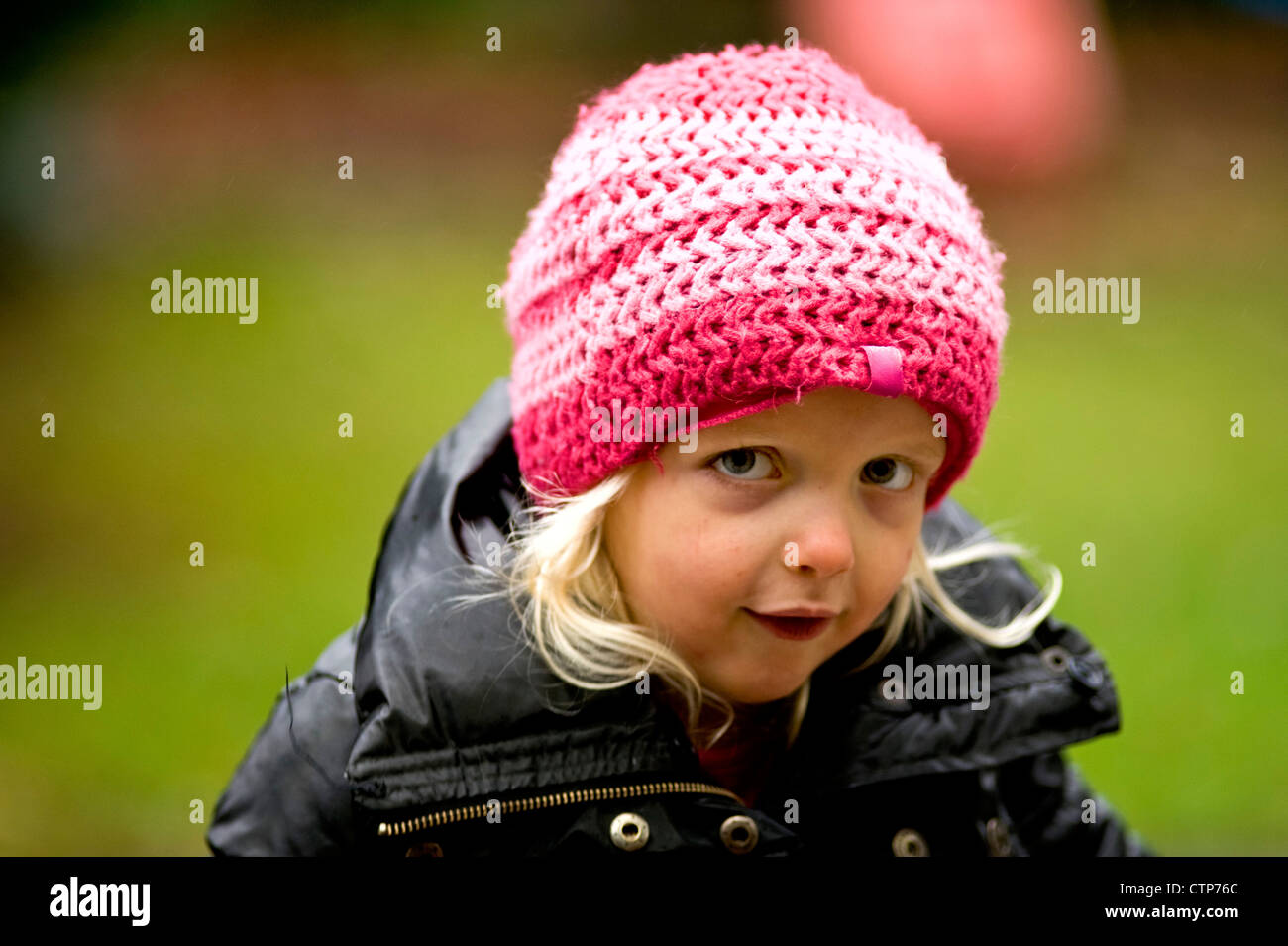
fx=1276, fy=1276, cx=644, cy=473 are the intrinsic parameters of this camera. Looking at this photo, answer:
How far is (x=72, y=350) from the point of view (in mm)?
3123

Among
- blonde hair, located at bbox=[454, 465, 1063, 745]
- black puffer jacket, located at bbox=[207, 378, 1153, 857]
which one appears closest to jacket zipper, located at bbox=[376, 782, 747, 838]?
black puffer jacket, located at bbox=[207, 378, 1153, 857]

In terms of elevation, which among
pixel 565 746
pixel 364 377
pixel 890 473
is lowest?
pixel 565 746

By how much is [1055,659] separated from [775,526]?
542 mm

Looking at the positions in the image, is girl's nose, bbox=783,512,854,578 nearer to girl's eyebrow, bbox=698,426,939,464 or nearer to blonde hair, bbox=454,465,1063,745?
girl's eyebrow, bbox=698,426,939,464

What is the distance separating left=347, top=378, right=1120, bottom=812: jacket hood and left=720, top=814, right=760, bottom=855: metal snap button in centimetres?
7

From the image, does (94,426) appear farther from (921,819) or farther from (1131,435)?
(1131,435)

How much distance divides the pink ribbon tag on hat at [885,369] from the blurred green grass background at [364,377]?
4.19 ft

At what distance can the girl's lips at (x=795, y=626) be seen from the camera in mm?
1334

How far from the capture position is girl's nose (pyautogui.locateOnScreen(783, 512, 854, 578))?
1.25m

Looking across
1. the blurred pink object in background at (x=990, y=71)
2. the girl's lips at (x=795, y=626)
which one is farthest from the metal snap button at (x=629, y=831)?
the blurred pink object in background at (x=990, y=71)

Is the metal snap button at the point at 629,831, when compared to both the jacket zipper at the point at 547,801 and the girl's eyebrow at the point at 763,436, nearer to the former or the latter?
the jacket zipper at the point at 547,801

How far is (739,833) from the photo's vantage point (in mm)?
1354

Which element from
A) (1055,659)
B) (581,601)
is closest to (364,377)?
(581,601)

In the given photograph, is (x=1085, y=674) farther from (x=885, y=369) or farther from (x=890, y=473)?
(x=885, y=369)
